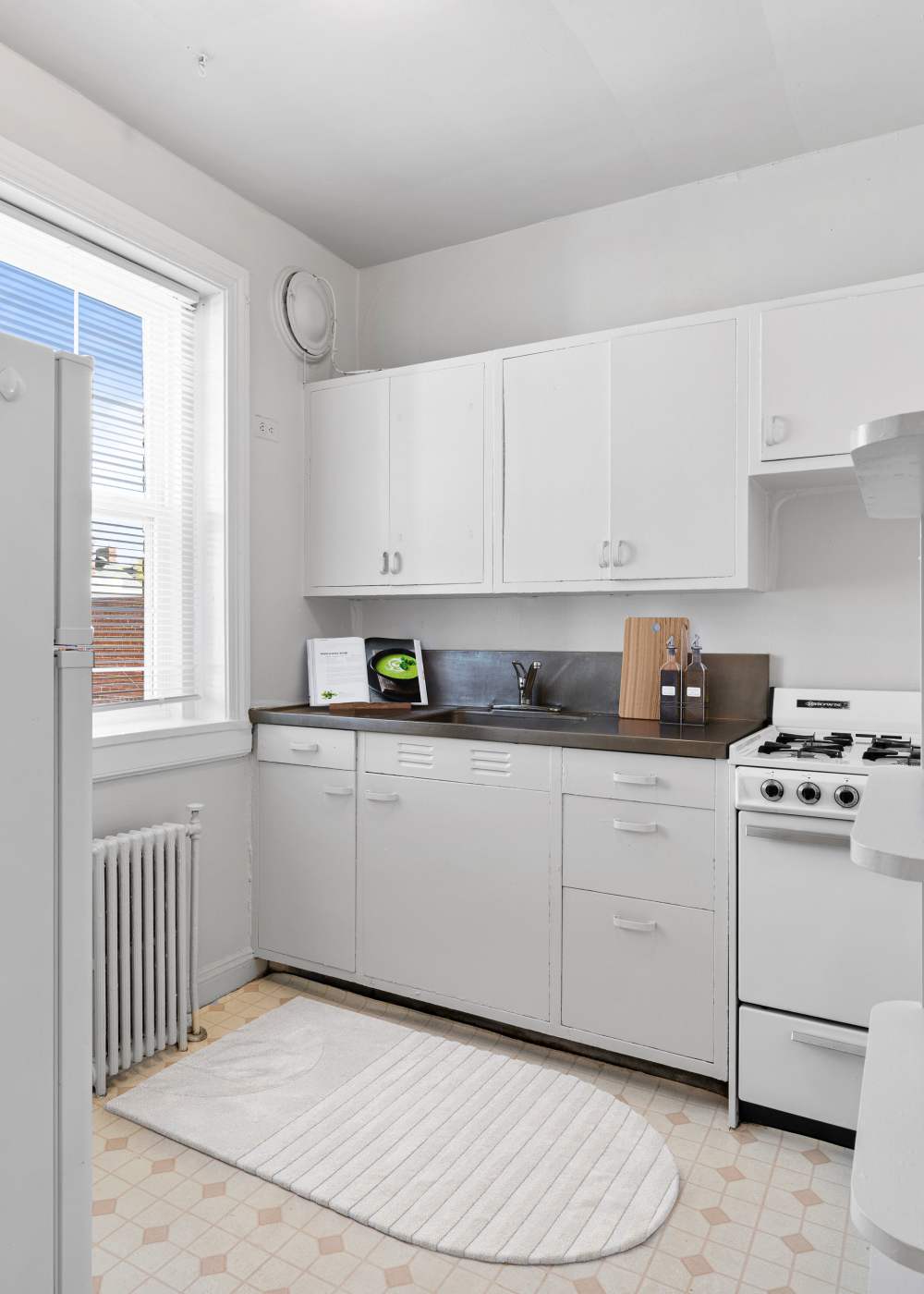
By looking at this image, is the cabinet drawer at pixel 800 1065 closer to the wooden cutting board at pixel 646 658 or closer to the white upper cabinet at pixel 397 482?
the wooden cutting board at pixel 646 658

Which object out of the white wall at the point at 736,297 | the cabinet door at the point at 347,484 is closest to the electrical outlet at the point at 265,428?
the cabinet door at the point at 347,484

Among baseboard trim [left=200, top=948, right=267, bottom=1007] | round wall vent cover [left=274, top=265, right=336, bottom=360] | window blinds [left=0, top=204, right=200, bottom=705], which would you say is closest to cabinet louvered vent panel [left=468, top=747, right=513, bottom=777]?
window blinds [left=0, top=204, right=200, bottom=705]

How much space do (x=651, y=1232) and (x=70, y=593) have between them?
168 centimetres

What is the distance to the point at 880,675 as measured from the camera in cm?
257

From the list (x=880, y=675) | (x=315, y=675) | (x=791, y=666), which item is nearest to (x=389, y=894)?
(x=315, y=675)

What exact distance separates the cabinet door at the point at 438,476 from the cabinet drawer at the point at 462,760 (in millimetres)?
603

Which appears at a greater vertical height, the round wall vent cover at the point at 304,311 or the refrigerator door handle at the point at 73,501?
the round wall vent cover at the point at 304,311

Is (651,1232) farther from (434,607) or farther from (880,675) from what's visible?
(434,607)

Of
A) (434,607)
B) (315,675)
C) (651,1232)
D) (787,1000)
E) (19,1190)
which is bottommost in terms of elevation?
(651,1232)

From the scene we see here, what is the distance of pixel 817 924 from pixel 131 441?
2404mm

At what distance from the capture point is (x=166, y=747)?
2674 mm

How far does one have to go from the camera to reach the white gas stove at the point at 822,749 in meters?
1.97

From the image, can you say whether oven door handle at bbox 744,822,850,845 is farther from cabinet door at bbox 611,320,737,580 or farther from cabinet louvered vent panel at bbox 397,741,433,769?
cabinet louvered vent panel at bbox 397,741,433,769

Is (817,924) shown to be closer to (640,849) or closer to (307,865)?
(640,849)
